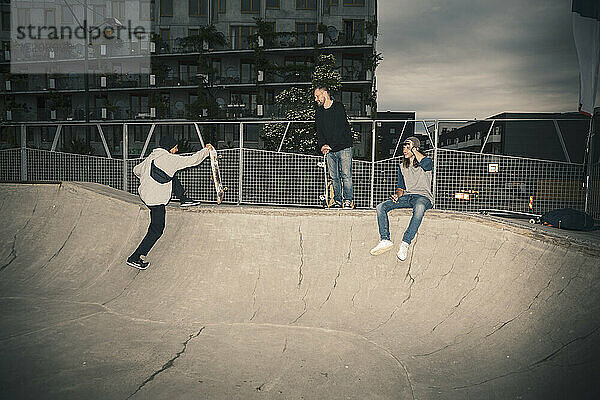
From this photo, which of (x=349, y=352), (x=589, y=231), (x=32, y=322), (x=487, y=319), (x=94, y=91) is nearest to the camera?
(x=349, y=352)

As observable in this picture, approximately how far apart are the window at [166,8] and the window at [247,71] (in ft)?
24.6

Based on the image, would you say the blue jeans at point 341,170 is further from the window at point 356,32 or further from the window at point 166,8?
the window at point 166,8

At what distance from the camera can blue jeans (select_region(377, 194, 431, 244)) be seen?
676 centimetres

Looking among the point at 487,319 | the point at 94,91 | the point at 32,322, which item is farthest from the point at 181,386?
the point at 94,91

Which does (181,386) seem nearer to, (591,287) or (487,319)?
(487,319)

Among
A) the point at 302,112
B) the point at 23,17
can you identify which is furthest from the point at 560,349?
the point at 23,17

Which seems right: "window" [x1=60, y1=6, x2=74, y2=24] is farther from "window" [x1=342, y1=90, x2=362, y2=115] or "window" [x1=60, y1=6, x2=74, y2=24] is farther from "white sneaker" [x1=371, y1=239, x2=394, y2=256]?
"white sneaker" [x1=371, y1=239, x2=394, y2=256]

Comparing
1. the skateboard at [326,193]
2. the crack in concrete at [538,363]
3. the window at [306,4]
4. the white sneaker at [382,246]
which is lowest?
the crack in concrete at [538,363]

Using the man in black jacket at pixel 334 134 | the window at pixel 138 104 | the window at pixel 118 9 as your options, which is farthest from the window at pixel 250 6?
the man in black jacket at pixel 334 134

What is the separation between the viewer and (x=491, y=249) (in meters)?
6.36

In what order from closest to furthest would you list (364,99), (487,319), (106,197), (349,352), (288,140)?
(349,352) → (487,319) → (106,197) → (288,140) → (364,99)

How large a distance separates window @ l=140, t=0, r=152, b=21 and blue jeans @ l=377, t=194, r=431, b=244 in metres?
39.5

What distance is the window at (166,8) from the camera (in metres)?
39.8

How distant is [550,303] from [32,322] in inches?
244
